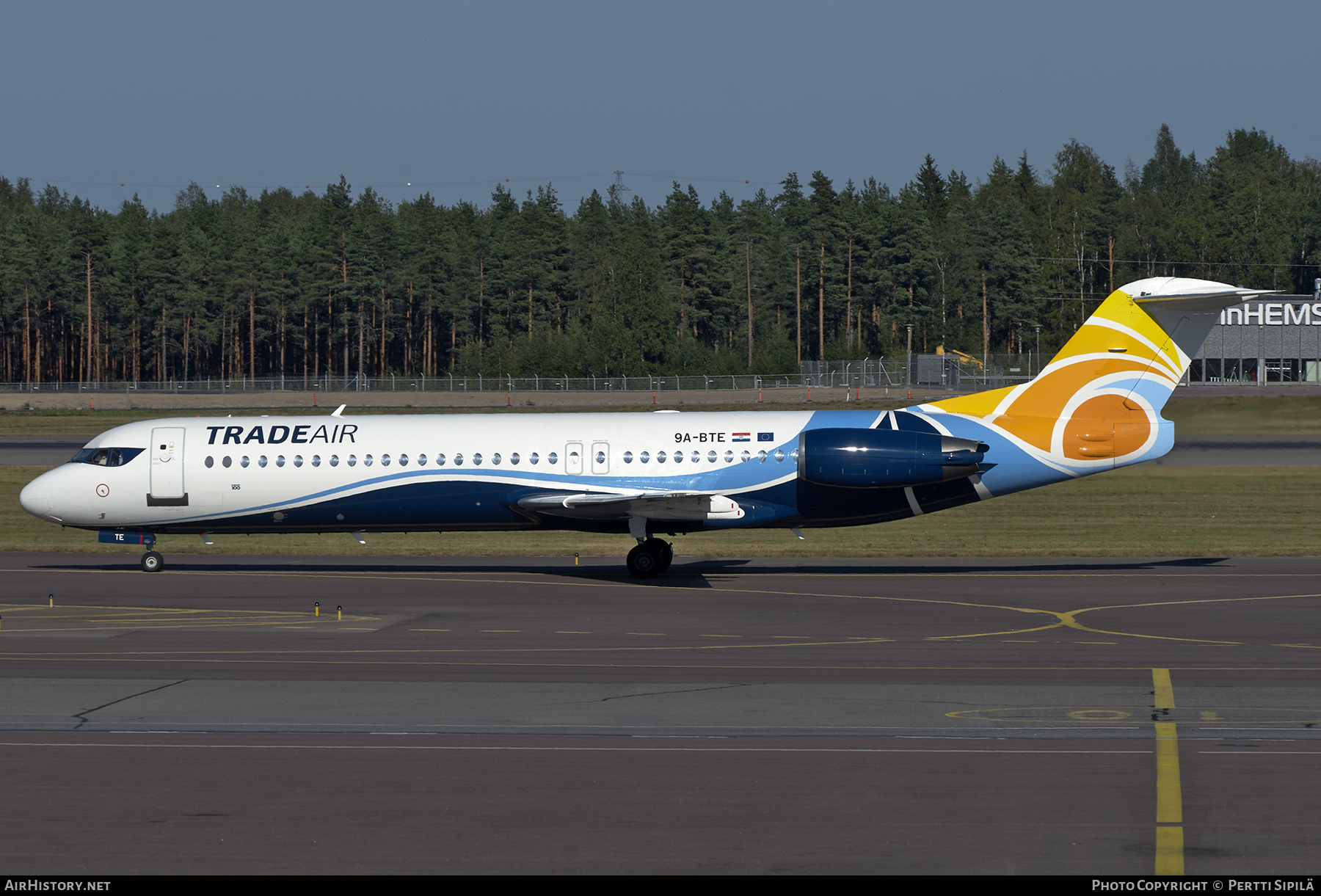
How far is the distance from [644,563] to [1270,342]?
92980mm

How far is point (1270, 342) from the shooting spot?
10638cm

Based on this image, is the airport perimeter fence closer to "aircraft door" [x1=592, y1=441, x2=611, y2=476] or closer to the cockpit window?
"aircraft door" [x1=592, y1=441, x2=611, y2=476]

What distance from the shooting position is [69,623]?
2311 centimetres

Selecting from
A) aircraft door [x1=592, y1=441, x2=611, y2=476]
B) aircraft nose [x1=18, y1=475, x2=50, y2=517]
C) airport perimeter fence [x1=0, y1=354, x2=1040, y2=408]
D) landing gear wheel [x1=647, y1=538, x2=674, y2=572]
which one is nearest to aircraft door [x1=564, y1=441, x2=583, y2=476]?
aircraft door [x1=592, y1=441, x2=611, y2=476]

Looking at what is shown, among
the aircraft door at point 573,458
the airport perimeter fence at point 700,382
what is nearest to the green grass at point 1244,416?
A: the aircraft door at point 573,458

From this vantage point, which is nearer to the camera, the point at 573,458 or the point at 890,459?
the point at 890,459

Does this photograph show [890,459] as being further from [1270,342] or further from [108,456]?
[1270,342]

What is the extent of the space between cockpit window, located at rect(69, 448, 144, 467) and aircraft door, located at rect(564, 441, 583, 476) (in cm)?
998

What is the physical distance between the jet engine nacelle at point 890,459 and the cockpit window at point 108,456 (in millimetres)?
15630

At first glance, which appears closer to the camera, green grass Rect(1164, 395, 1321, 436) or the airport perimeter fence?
green grass Rect(1164, 395, 1321, 436)

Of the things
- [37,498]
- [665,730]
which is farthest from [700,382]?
[665,730]

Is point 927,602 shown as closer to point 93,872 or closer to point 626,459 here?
point 626,459

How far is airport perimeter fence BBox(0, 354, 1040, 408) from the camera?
94562 millimetres

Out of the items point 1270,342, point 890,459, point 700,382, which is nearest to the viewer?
point 890,459
